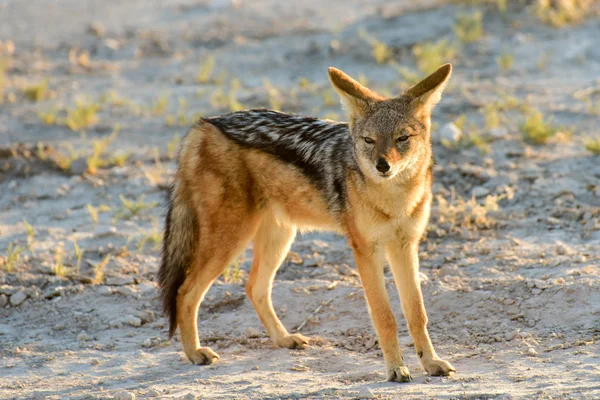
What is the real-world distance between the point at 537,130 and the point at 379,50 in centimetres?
309

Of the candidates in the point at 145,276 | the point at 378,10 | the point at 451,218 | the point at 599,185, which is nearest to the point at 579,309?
the point at 451,218

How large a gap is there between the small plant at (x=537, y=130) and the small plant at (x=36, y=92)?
522 centimetres

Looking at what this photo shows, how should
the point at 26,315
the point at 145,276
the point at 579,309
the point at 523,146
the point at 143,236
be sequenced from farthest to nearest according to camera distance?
the point at 523,146 < the point at 143,236 < the point at 145,276 < the point at 26,315 < the point at 579,309

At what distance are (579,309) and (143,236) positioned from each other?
11.0 ft

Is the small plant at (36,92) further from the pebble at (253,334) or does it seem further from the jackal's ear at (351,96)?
the jackal's ear at (351,96)

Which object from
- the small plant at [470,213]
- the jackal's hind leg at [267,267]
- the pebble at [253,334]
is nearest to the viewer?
the jackal's hind leg at [267,267]

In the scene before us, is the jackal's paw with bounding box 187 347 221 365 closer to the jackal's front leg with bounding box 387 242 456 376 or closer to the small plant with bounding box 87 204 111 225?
the jackal's front leg with bounding box 387 242 456 376

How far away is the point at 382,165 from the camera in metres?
4.97

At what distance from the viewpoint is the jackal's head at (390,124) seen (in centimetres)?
508

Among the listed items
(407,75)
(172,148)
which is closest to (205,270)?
(172,148)

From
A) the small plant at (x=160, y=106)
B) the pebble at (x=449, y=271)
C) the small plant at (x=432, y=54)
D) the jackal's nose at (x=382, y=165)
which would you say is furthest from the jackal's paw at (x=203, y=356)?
the small plant at (x=432, y=54)

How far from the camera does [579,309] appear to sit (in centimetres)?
575

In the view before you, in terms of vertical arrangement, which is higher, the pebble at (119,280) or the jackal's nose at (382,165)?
the jackal's nose at (382,165)

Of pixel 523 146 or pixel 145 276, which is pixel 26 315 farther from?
pixel 523 146
